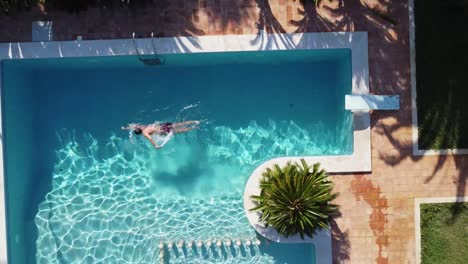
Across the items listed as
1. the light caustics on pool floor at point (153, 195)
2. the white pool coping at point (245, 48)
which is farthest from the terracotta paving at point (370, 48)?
the light caustics on pool floor at point (153, 195)

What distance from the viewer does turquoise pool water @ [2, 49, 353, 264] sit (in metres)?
11.3

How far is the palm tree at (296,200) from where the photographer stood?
378 inches

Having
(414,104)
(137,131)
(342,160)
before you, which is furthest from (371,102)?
(137,131)

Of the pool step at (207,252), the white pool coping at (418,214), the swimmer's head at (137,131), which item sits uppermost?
the swimmer's head at (137,131)

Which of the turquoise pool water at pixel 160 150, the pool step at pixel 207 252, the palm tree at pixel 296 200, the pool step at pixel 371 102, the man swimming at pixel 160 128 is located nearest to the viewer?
the palm tree at pixel 296 200

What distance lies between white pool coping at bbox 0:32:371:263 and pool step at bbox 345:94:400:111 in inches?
7.8

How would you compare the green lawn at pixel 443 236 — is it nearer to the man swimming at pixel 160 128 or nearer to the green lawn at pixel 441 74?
the green lawn at pixel 441 74

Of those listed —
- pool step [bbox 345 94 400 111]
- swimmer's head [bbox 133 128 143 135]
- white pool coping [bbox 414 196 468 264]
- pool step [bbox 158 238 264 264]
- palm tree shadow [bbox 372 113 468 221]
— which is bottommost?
pool step [bbox 158 238 264 264]

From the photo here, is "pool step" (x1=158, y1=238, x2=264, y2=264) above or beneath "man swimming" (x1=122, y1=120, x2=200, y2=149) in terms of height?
beneath

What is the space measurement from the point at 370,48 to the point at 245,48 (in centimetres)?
259

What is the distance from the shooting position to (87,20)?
34.5 feet

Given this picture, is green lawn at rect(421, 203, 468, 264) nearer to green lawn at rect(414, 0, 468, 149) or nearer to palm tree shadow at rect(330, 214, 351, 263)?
green lawn at rect(414, 0, 468, 149)

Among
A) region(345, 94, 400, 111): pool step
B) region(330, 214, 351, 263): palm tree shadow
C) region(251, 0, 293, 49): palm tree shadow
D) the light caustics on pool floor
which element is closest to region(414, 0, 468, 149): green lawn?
region(345, 94, 400, 111): pool step

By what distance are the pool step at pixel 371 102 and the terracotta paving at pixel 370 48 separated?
0.60 feet
